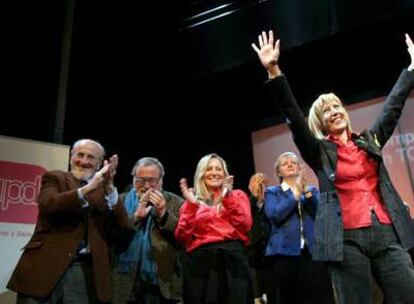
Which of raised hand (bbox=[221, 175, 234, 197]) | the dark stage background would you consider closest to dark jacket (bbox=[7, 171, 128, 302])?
raised hand (bbox=[221, 175, 234, 197])

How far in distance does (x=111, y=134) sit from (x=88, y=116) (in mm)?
364

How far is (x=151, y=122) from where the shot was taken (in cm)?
591

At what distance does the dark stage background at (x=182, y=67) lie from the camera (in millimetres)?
4355

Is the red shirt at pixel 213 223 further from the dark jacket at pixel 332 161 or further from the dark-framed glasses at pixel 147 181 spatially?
the dark jacket at pixel 332 161

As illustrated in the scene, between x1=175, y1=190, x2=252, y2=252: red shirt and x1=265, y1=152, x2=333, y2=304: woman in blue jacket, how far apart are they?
318mm

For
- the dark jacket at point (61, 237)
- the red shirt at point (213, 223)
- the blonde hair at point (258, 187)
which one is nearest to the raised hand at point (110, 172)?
the dark jacket at point (61, 237)

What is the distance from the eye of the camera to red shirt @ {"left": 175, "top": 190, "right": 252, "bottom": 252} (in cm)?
254

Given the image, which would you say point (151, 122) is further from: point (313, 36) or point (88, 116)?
point (313, 36)

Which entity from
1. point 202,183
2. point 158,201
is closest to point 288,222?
point 202,183

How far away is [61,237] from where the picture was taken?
84.5 inches

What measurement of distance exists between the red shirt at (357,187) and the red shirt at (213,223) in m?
0.97

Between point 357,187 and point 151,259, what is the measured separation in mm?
1358

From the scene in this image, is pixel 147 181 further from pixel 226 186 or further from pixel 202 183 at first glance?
pixel 226 186

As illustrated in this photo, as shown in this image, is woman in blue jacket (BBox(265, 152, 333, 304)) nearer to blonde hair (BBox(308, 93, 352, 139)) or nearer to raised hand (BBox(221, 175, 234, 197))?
raised hand (BBox(221, 175, 234, 197))
